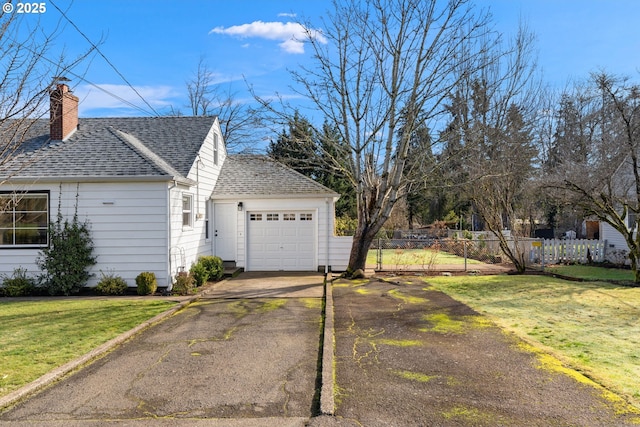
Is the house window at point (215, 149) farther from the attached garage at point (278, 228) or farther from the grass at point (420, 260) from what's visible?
the grass at point (420, 260)

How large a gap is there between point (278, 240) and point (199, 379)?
10770mm

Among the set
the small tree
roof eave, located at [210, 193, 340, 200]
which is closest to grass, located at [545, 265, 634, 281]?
roof eave, located at [210, 193, 340, 200]

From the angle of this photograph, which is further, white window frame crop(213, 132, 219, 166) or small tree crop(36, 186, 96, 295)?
white window frame crop(213, 132, 219, 166)

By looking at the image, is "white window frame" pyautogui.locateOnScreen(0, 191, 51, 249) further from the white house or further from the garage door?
the garage door

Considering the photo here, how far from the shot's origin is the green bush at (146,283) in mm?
11492

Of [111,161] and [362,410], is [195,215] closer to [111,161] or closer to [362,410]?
[111,161]

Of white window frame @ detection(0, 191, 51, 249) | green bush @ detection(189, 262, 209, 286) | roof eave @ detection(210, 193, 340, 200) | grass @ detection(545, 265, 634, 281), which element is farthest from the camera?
roof eave @ detection(210, 193, 340, 200)

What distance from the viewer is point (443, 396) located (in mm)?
4609

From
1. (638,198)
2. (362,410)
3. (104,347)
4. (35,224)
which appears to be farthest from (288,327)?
(638,198)

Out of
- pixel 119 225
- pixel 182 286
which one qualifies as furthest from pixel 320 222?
pixel 119 225

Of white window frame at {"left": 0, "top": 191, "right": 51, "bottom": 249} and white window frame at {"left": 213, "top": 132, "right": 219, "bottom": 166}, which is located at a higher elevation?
white window frame at {"left": 213, "top": 132, "right": 219, "bottom": 166}

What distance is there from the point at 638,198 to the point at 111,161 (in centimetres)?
1516

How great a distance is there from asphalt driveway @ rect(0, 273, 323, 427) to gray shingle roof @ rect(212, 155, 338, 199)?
7352mm

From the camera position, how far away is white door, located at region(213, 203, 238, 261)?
1611 centimetres
